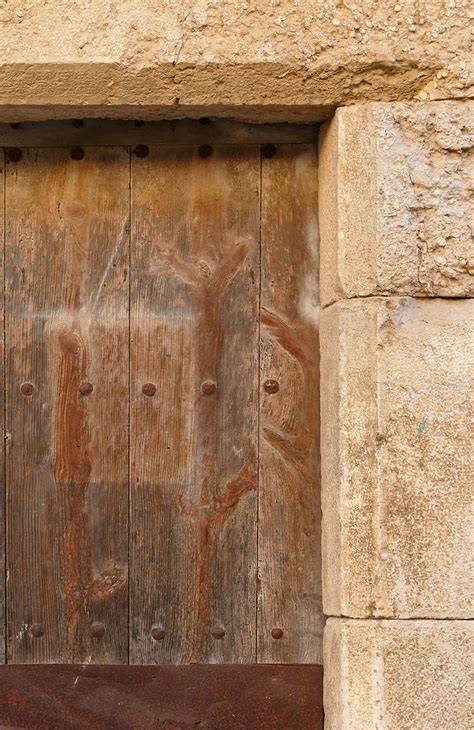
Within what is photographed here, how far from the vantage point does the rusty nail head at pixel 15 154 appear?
184 centimetres

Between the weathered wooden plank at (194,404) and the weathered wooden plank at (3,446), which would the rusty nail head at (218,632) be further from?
the weathered wooden plank at (3,446)

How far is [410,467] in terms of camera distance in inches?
61.9

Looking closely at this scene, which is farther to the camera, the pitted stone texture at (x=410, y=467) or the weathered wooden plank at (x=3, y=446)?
the weathered wooden plank at (x=3, y=446)

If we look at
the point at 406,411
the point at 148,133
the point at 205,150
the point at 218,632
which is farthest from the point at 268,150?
the point at 218,632

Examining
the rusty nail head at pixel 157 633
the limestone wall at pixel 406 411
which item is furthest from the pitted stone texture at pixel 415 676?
the rusty nail head at pixel 157 633

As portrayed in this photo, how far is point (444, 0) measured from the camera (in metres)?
1.59

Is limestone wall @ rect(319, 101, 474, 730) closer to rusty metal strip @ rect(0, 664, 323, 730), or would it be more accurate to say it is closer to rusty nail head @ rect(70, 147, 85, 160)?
rusty metal strip @ rect(0, 664, 323, 730)

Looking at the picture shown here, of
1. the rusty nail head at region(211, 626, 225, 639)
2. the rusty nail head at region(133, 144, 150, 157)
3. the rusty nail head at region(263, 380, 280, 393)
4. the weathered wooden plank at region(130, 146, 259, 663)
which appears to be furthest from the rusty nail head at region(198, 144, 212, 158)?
the rusty nail head at region(211, 626, 225, 639)

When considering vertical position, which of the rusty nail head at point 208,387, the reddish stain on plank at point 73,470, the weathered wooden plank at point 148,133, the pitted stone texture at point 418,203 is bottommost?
the reddish stain on plank at point 73,470

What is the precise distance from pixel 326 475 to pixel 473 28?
0.84 metres

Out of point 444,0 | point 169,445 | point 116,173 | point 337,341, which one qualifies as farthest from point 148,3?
point 169,445

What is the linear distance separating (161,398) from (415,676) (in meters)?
0.70

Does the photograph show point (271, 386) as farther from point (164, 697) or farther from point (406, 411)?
point (164, 697)

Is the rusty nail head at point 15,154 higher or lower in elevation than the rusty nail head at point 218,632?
higher
